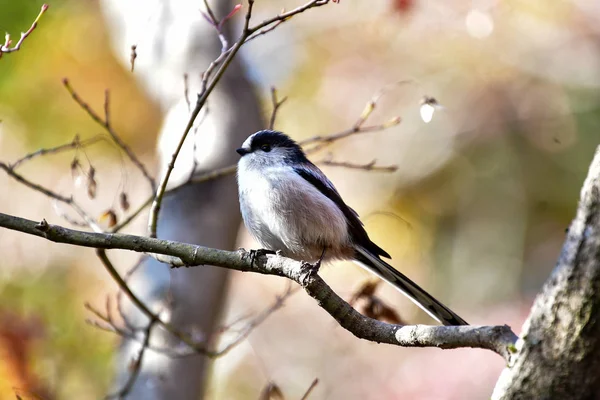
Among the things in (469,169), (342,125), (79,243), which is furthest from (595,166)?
(469,169)

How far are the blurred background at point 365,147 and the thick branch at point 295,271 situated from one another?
2.88 m

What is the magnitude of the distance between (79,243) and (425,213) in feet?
25.1

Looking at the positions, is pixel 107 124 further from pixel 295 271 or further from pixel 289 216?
pixel 295 271

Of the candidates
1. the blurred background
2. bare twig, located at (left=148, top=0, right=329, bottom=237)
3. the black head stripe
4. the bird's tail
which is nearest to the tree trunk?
the blurred background

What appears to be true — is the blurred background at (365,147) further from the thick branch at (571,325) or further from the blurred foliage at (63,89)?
the thick branch at (571,325)

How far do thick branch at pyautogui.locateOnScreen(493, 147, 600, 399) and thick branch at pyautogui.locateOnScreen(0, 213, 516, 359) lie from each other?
28 centimetres

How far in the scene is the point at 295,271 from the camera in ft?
9.54

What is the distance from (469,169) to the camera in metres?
10.2

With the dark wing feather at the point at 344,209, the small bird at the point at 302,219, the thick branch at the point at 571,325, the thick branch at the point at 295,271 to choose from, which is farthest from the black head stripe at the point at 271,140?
the thick branch at the point at 571,325

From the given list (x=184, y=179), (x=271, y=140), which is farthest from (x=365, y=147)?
(x=271, y=140)

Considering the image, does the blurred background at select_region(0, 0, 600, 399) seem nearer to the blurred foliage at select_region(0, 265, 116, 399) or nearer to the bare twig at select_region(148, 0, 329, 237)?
the blurred foliage at select_region(0, 265, 116, 399)

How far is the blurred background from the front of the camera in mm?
6922

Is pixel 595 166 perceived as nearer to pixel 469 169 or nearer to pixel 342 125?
pixel 342 125

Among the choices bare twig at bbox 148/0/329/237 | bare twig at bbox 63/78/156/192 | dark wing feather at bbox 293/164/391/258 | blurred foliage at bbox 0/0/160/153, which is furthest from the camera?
blurred foliage at bbox 0/0/160/153
